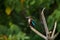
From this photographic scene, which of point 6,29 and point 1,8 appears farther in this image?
point 1,8

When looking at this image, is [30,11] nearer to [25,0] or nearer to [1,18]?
[25,0]

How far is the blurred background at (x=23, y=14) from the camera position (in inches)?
146

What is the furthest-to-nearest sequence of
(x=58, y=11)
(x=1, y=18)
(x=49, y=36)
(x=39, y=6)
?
(x=1, y=18) < (x=39, y=6) < (x=58, y=11) < (x=49, y=36)

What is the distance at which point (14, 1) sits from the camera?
14.8 ft

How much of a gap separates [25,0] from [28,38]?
659mm

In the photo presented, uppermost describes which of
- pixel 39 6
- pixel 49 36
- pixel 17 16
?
pixel 49 36

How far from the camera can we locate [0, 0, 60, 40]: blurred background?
12.2 feet

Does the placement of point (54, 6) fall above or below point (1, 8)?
above

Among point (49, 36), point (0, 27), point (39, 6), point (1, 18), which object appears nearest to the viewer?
point (49, 36)

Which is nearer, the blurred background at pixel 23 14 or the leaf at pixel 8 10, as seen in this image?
the blurred background at pixel 23 14

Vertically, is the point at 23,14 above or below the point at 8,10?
below

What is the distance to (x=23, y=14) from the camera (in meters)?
4.79

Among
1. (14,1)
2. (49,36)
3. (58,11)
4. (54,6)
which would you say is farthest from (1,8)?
(49,36)

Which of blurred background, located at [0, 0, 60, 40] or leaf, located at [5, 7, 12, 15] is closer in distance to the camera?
blurred background, located at [0, 0, 60, 40]
